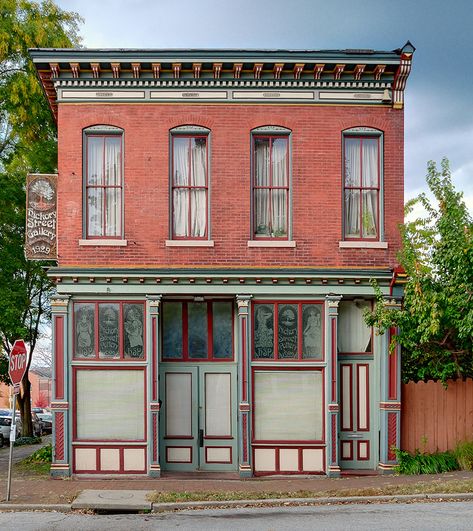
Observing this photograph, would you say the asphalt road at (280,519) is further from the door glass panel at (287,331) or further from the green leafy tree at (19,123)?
Result: the green leafy tree at (19,123)

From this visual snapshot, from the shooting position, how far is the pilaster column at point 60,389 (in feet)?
50.2

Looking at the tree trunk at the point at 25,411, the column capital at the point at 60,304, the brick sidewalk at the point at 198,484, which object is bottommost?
the tree trunk at the point at 25,411

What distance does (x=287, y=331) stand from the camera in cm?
1570

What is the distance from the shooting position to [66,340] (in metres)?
15.5

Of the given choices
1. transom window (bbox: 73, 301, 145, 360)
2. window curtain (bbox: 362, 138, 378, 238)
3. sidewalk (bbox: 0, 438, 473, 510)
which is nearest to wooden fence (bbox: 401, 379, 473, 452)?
sidewalk (bbox: 0, 438, 473, 510)

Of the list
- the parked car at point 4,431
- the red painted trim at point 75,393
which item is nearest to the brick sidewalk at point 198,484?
the red painted trim at point 75,393

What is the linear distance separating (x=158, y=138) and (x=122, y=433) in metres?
6.42

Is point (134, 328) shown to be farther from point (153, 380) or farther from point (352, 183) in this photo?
point (352, 183)

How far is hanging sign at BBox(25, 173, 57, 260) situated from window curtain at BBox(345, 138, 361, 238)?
21.2ft

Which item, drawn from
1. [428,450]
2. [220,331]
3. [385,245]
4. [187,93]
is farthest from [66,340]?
[428,450]

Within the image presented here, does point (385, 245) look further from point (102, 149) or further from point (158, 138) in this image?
point (102, 149)

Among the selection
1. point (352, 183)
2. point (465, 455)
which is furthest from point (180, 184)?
point (465, 455)

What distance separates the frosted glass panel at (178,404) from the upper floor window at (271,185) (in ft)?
11.8

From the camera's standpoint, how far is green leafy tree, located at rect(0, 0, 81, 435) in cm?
2281
